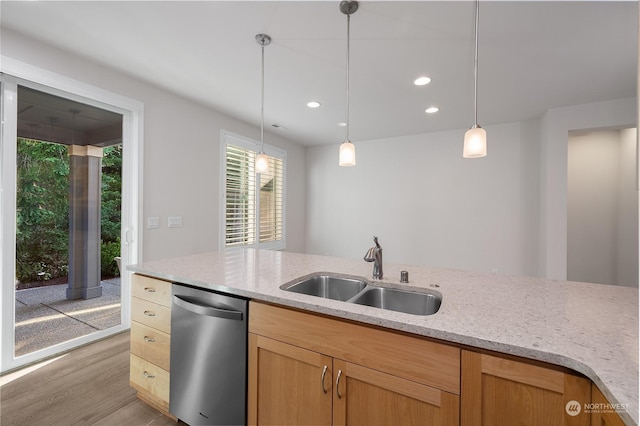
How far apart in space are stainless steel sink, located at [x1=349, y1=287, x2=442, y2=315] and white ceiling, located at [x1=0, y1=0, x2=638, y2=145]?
1.76 metres

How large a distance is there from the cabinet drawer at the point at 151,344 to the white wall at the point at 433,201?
3.82 m

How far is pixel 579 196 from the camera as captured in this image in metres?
3.98

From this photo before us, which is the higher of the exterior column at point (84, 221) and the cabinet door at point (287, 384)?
the exterior column at point (84, 221)

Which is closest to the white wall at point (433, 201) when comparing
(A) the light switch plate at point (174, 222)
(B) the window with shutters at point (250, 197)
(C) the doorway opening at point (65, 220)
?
(B) the window with shutters at point (250, 197)

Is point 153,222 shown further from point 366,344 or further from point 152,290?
point 366,344

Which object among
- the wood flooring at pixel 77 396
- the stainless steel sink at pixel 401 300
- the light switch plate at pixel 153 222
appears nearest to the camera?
the stainless steel sink at pixel 401 300

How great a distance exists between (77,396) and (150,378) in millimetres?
633

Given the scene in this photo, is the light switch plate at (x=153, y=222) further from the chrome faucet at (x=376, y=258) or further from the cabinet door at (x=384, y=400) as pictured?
the cabinet door at (x=384, y=400)

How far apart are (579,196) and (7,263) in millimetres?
6430

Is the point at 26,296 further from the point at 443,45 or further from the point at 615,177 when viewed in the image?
the point at 615,177

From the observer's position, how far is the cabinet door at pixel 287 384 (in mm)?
1141

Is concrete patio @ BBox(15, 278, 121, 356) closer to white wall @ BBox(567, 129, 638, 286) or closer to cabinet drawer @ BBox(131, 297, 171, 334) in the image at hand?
cabinet drawer @ BBox(131, 297, 171, 334)

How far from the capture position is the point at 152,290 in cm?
166

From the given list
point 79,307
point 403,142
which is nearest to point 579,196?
point 403,142
